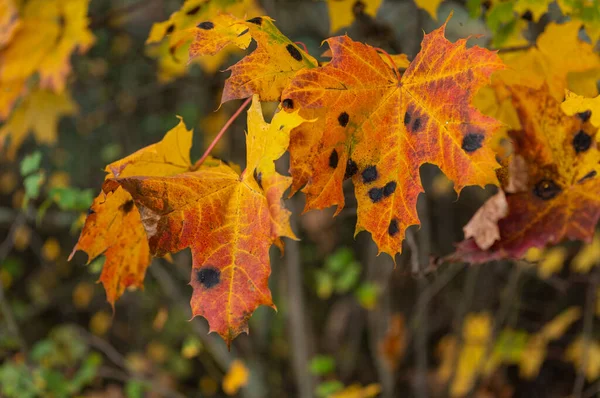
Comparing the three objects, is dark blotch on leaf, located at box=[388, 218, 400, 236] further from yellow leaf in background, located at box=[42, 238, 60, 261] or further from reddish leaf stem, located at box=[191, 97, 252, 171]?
yellow leaf in background, located at box=[42, 238, 60, 261]

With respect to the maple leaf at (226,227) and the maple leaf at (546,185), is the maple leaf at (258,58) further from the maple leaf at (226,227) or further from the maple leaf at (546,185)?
the maple leaf at (546,185)

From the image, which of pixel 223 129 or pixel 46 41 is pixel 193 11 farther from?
pixel 46 41

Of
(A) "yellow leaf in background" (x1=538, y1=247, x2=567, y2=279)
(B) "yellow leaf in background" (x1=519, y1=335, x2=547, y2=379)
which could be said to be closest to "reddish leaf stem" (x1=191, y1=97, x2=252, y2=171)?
(A) "yellow leaf in background" (x1=538, y1=247, x2=567, y2=279)

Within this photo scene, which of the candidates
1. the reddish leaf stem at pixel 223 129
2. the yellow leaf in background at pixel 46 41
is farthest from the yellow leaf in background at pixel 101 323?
the reddish leaf stem at pixel 223 129

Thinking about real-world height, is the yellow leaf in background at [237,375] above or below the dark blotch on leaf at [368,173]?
below

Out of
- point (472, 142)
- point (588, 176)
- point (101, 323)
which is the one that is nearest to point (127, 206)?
point (472, 142)

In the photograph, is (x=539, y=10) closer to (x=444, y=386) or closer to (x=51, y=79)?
(x=51, y=79)

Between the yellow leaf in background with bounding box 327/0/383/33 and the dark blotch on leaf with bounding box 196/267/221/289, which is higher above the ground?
the yellow leaf in background with bounding box 327/0/383/33

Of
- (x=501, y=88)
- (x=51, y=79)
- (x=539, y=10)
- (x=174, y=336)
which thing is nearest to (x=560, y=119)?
(x=501, y=88)
